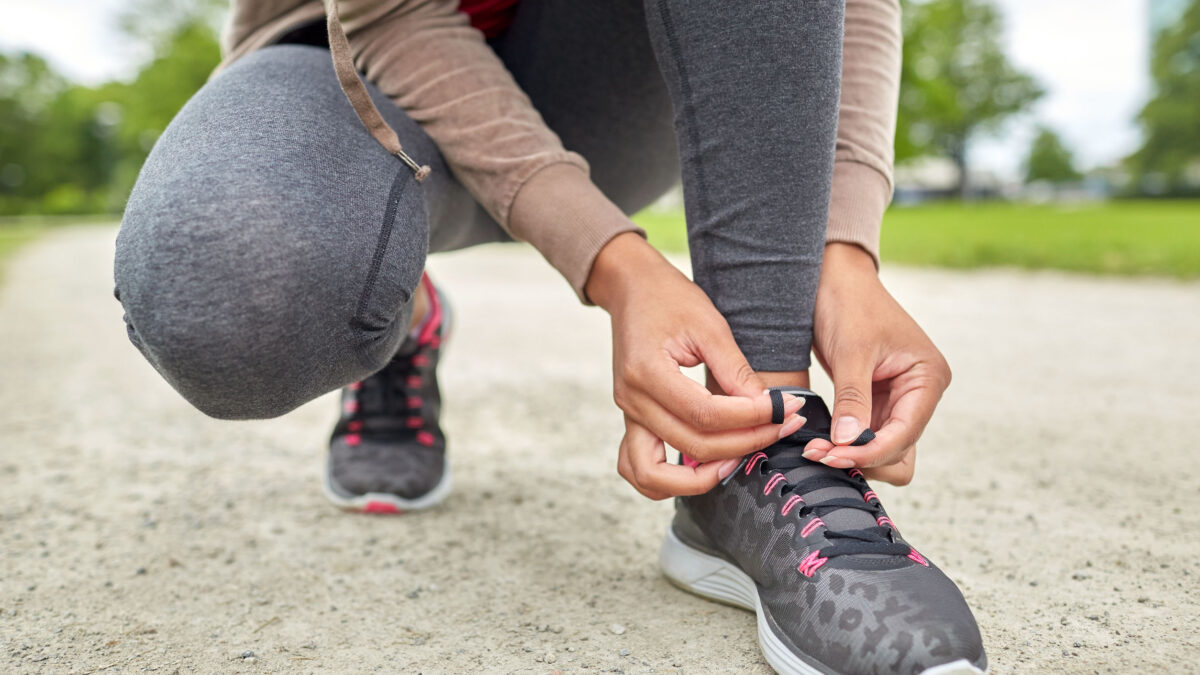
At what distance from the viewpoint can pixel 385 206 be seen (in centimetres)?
84

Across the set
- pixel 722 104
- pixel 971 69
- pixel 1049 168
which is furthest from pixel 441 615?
pixel 1049 168

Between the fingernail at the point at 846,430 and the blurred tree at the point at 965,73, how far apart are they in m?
24.8

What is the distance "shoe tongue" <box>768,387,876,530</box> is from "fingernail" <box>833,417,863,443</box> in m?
0.05

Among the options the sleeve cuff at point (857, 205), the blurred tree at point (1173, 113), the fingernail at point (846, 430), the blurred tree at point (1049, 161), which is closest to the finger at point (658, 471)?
the fingernail at point (846, 430)

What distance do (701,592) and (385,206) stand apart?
532mm

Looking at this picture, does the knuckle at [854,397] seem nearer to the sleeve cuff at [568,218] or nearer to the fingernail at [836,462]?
the fingernail at [836,462]

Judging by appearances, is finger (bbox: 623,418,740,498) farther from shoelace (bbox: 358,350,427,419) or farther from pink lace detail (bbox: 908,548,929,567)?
shoelace (bbox: 358,350,427,419)

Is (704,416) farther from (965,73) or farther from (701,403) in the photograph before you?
(965,73)

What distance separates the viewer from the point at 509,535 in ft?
3.83

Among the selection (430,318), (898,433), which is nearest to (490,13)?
(430,318)

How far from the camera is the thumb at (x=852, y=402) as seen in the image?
0.77 meters

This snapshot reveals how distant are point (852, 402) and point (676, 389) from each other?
0.57 ft

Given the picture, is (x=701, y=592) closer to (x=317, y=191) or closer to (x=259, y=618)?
(x=259, y=618)

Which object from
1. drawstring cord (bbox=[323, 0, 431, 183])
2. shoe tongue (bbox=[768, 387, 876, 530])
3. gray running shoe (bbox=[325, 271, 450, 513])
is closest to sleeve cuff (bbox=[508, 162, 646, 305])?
drawstring cord (bbox=[323, 0, 431, 183])
